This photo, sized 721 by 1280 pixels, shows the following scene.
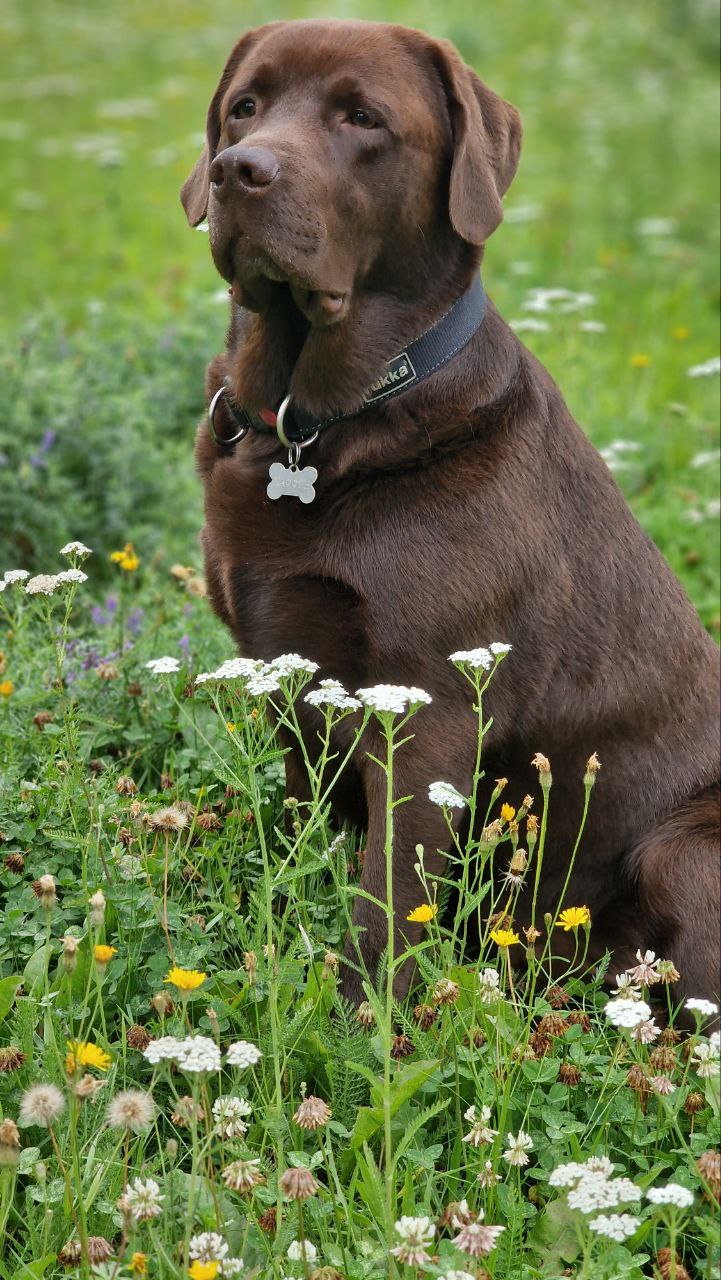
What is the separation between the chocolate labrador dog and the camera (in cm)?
246

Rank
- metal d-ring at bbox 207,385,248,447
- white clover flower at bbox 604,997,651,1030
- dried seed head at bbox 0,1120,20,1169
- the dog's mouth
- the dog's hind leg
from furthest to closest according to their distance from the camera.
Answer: metal d-ring at bbox 207,385,248,447
the dog's hind leg
the dog's mouth
white clover flower at bbox 604,997,651,1030
dried seed head at bbox 0,1120,20,1169

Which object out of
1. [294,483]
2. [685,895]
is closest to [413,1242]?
[685,895]

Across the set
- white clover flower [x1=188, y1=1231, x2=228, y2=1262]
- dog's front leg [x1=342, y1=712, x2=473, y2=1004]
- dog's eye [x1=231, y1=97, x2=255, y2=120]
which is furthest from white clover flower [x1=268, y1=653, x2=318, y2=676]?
dog's eye [x1=231, y1=97, x2=255, y2=120]

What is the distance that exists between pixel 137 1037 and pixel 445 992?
0.48 metres

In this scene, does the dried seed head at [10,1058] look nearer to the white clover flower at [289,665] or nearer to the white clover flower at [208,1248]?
the white clover flower at [208,1248]

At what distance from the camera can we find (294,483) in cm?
254

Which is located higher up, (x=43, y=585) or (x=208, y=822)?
(x=43, y=585)

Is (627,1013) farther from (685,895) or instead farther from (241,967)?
(685,895)

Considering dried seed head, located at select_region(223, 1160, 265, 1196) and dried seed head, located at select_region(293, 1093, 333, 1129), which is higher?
dried seed head, located at select_region(293, 1093, 333, 1129)

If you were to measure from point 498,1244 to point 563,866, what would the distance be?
0.96 meters

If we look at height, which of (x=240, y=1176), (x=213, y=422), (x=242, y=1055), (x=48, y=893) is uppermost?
(x=213, y=422)

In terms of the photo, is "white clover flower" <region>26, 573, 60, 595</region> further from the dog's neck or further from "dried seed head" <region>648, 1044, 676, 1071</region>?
"dried seed head" <region>648, 1044, 676, 1071</region>

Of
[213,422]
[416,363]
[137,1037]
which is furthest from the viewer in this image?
[213,422]

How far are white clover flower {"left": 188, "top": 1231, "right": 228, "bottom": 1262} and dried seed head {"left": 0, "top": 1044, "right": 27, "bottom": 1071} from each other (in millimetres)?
464
